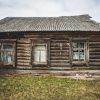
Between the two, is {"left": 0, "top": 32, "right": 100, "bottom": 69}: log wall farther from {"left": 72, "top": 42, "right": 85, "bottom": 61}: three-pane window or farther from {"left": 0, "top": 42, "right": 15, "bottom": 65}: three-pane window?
{"left": 0, "top": 42, "right": 15, "bottom": 65}: three-pane window

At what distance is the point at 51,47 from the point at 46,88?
3.99 metres

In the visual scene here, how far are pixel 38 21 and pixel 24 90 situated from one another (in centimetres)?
793

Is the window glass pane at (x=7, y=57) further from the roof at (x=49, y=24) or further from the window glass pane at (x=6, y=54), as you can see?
the roof at (x=49, y=24)

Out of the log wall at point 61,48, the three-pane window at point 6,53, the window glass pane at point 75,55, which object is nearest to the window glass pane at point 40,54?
the log wall at point 61,48

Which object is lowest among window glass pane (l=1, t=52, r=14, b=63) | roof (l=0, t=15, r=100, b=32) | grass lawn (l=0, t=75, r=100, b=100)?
grass lawn (l=0, t=75, r=100, b=100)

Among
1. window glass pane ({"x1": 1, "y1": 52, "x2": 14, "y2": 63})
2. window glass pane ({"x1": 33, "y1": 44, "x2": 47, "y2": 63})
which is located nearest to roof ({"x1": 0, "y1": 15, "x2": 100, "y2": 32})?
window glass pane ({"x1": 33, "y1": 44, "x2": 47, "y2": 63})

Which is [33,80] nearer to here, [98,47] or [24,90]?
[24,90]

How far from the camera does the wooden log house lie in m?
17.8

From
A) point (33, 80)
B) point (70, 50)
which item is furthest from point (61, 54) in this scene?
point (33, 80)

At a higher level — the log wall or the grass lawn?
the log wall

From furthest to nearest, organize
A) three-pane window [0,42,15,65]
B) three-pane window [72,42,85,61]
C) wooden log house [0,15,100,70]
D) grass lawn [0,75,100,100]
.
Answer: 1. three-pane window [0,42,15,65]
2. three-pane window [72,42,85,61]
3. wooden log house [0,15,100,70]
4. grass lawn [0,75,100,100]

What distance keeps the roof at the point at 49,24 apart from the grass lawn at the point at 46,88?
350 cm

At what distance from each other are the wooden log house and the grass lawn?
1.22 metres

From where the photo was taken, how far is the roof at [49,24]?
712 inches
